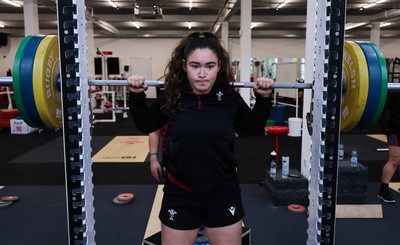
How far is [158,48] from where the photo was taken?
1380cm

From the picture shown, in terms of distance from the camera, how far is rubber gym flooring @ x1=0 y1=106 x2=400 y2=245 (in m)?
2.29

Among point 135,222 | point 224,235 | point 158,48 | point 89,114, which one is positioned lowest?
point 135,222

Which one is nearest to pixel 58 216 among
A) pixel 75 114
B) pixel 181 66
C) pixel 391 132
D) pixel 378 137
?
pixel 75 114

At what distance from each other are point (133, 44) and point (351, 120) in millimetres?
13191

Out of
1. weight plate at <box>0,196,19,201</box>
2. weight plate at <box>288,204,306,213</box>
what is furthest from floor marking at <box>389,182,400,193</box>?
weight plate at <box>0,196,19,201</box>

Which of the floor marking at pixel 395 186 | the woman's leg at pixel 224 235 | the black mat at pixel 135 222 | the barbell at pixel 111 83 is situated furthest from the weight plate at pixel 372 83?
the floor marking at pixel 395 186

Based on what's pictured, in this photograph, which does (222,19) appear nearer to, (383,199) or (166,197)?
(383,199)

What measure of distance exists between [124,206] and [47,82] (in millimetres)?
1730

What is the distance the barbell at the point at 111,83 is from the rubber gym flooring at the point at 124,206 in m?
1.20

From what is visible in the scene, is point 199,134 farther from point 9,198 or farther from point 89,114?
point 9,198

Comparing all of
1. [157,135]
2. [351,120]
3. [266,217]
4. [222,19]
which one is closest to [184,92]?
[157,135]

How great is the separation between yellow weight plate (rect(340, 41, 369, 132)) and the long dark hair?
0.44 metres

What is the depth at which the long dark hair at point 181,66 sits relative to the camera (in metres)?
1.15

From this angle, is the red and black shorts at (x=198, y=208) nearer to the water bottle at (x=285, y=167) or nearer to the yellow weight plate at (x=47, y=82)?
the yellow weight plate at (x=47, y=82)
